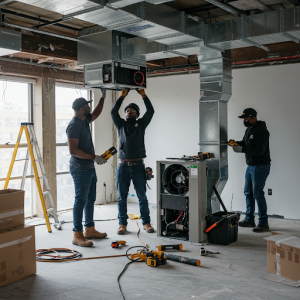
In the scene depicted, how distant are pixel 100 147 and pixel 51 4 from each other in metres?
4.04

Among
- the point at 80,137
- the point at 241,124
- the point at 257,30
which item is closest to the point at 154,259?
the point at 80,137

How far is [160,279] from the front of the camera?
3096 millimetres

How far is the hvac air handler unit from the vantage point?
4.09m

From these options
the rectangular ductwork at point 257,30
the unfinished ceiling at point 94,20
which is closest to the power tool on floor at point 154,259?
the unfinished ceiling at point 94,20

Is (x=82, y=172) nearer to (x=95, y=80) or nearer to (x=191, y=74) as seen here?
(x=95, y=80)

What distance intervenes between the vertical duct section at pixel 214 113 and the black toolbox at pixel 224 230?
0.40 meters

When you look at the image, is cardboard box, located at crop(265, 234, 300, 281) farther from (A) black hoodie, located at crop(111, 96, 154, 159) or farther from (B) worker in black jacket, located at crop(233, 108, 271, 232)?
(A) black hoodie, located at crop(111, 96, 154, 159)

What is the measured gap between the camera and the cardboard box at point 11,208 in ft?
10.0

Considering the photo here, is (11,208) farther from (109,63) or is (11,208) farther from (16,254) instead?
(109,63)

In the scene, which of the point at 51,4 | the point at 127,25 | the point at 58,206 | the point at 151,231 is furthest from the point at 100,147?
the point at 51,4

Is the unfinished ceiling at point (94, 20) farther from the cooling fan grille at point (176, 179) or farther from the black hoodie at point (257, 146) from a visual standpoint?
the cooling fan grille at point (176, 179)

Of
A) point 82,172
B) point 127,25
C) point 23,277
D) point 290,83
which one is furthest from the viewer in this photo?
point 290,83

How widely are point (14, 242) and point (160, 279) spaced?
130cm

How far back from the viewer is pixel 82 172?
161 inches
